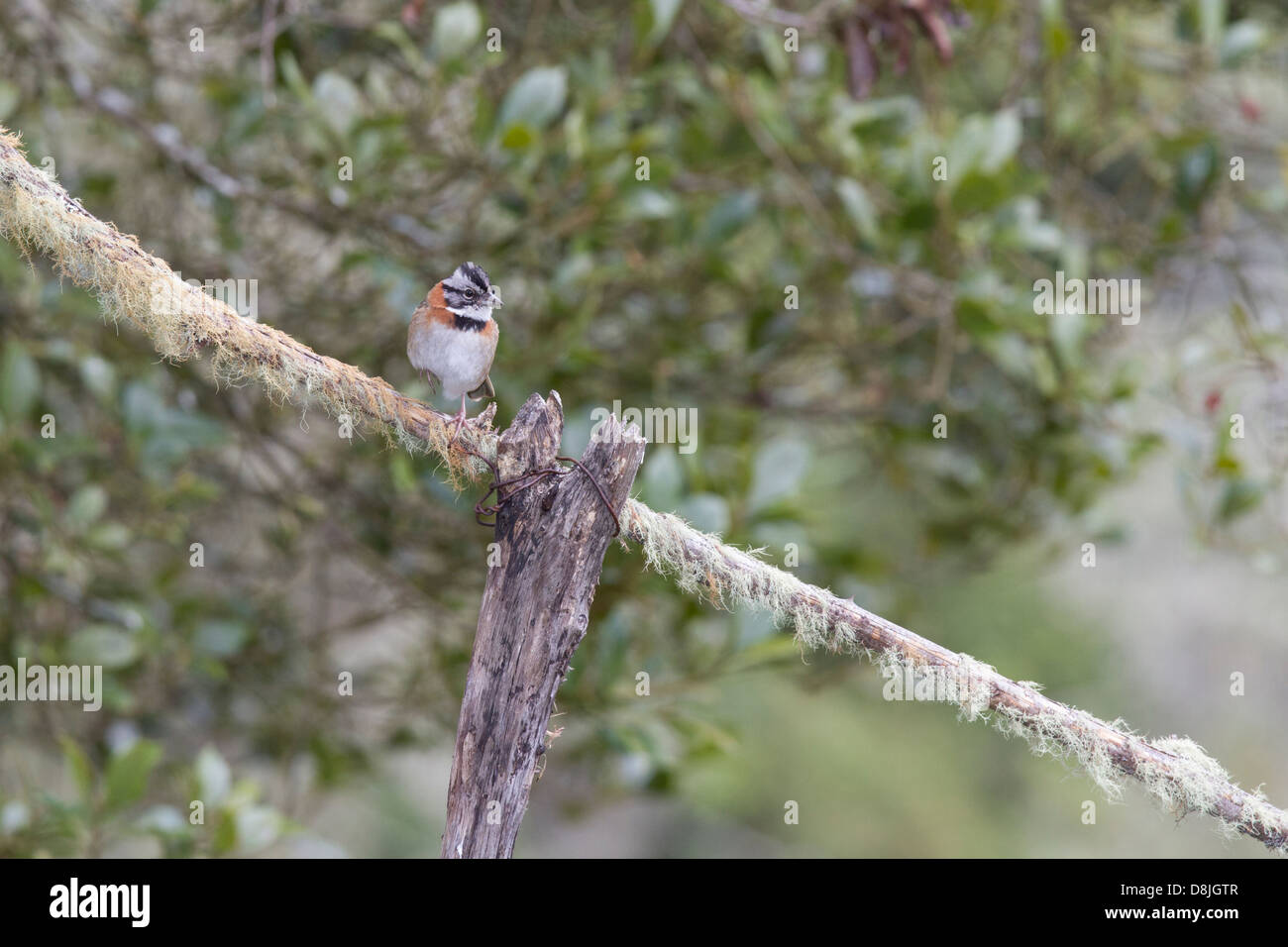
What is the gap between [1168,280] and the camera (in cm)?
462

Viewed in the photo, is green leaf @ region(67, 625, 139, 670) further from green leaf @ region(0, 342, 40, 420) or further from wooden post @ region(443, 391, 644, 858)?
wooden post @ region(443, 391, 644, 858)

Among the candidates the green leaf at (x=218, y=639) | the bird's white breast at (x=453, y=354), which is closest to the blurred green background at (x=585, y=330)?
the green leaf at (x=218, y=639)

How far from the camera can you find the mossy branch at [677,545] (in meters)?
2.01

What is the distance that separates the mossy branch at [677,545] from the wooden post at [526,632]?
9 centimetres

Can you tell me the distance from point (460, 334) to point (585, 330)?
3.52ft

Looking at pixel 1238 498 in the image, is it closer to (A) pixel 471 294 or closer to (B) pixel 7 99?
(A) pixel 471 294

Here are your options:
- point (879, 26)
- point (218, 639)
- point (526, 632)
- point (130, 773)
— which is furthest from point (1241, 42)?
point (130, 773)

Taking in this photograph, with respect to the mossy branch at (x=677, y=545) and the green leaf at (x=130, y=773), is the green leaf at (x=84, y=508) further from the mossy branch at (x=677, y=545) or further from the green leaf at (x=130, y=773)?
the mossy branch at (x=677, y=545)

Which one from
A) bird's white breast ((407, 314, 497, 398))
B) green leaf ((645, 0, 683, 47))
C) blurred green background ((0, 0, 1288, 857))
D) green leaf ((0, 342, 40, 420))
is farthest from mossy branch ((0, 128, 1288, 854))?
green leaf ((645, 0, 683, 47))

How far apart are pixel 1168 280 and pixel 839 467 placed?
11.7ft

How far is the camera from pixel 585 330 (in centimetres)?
402

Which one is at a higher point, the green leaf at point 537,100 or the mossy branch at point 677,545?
the green leaf at point 537,100

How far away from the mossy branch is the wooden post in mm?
86
